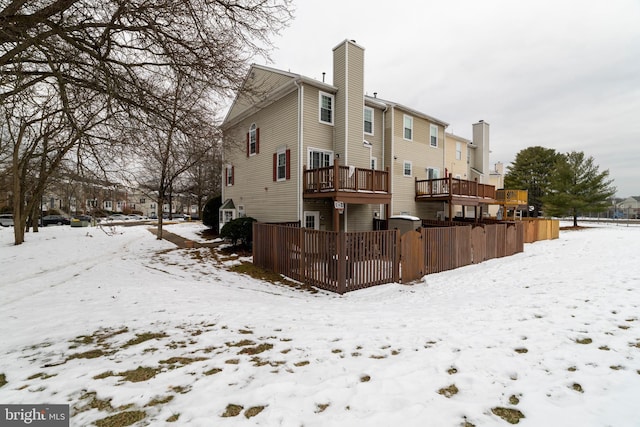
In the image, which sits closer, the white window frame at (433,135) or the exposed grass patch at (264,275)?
the exposed grass patch at (264,275)

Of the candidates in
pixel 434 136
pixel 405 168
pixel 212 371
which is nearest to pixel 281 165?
pixel 405 168

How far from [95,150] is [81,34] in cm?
375

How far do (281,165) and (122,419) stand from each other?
512 inches

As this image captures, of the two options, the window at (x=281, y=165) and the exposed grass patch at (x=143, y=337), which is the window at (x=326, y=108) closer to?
the window at (x=281, y=165)

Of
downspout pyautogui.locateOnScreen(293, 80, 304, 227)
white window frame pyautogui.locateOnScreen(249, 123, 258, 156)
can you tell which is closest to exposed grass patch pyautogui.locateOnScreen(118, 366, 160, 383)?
downspout pyautogui.locateOnScreen(293, 80, 304, 227)

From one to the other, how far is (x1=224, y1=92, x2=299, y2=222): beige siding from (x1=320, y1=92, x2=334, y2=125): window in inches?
55.0

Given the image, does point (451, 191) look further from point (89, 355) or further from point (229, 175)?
point (89, 355)

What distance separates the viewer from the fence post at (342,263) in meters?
7.40

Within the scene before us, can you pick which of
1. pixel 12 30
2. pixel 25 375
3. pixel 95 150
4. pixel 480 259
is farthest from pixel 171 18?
pixel 480 259

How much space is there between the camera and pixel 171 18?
18.4 ft

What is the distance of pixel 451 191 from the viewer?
53.4ft

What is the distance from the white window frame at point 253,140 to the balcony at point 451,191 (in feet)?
35.1

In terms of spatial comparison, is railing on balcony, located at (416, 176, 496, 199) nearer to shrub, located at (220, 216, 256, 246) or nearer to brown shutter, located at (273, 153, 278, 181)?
brown shutter, located at (273, 153, 278, 181)

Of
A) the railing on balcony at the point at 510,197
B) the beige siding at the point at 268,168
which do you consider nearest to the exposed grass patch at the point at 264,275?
the beige siding at the point at 268,168
